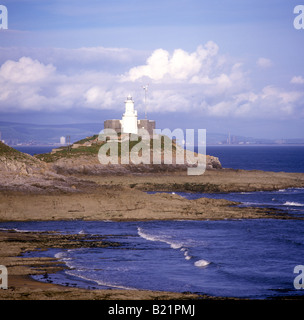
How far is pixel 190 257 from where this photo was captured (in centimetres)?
2892

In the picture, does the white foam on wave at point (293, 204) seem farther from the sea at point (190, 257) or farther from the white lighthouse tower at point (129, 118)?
the white lighthouse tower at point (129, 118)

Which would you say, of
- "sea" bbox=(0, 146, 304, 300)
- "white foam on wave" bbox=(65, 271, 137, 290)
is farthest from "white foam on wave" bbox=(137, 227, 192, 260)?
"white foam on wave" bbox=(65, 271, 137, 290)

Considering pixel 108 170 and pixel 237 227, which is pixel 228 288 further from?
pixel 108 170

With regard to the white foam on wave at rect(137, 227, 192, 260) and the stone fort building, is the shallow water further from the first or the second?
the stone fort building

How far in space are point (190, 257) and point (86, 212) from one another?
14633 millimetres

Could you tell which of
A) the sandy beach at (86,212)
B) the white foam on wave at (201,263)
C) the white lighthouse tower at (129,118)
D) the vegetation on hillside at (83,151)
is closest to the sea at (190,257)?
the white foam on wave at (201,263)

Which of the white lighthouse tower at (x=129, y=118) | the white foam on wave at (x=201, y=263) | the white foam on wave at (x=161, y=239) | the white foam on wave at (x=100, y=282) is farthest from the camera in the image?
the white lighthouse tower at (x=129, y=118)

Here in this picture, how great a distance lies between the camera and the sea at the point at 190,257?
23.3 m

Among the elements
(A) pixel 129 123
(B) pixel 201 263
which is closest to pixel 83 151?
(A) pixel 129 123

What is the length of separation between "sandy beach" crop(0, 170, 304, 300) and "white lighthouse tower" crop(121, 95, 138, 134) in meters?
27.9

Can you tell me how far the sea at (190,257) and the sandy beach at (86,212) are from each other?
1.03 metres

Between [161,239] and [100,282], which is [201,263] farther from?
[161,239]

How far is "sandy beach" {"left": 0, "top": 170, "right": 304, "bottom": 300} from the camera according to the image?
68.4ft
